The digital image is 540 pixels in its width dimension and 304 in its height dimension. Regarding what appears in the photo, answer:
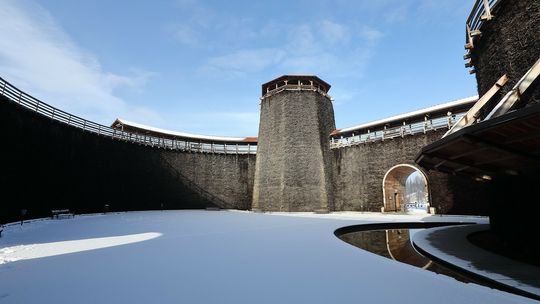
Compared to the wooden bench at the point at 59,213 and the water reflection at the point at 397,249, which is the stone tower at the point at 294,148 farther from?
the wooden bench at the point at 59,213

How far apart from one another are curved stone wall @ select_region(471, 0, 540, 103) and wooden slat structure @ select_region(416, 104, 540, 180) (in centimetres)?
188

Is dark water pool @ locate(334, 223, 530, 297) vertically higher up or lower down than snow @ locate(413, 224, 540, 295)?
lower down

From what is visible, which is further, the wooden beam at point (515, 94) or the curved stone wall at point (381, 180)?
the curved stone wall at point (381, 180)

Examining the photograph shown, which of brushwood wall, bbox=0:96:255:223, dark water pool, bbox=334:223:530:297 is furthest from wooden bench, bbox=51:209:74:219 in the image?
dark water pool, bbox=334:223:530:297

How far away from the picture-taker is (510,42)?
27.5 feet

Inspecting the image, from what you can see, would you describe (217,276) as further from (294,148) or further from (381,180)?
(294,148)

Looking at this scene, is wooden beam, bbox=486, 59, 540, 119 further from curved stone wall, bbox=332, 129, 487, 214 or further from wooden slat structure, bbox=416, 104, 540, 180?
curved stone wall, bbox=332, 129, 487, 214

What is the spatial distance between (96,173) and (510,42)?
24966mm

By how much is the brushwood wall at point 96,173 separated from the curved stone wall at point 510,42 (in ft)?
67.7

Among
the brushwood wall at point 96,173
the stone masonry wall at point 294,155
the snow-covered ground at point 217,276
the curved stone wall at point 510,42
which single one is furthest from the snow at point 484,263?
the brushwood wall at point 96,173

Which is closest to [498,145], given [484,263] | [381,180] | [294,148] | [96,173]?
[484,263]

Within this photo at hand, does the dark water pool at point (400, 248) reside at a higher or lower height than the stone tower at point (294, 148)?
lower

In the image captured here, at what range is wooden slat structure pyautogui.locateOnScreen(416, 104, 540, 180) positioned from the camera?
4801 millimetres

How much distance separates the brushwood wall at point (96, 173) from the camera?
558 inches
